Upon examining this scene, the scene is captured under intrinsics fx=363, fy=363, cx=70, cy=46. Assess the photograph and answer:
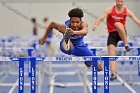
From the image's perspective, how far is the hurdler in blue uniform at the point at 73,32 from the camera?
505 centimetres

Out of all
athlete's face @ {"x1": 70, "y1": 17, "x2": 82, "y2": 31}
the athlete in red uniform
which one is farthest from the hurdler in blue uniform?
the athlete in red uniform

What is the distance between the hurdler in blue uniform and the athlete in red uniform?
24.7 inches

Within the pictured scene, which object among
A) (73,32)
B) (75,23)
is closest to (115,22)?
(75,23)

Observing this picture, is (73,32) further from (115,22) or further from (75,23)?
(115,22)

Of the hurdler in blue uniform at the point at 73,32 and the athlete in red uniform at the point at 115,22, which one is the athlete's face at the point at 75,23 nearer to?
the hurdler in blue uniform at the point at 73,32

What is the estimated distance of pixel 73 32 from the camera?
487cm

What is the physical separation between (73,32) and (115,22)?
1.79 m

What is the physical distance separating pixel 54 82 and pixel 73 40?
3.21m

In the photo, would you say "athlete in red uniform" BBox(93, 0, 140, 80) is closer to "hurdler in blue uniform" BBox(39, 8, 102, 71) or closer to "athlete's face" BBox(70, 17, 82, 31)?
"hurdler in blue uniform" BBox(39, 8, 102, 71)

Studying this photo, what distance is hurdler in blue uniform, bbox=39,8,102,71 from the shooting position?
5.05 meters

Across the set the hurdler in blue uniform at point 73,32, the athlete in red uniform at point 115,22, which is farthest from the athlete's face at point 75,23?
the athlete in red uniform at point 115,22

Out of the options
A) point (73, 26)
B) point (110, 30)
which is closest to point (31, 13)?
point (110, 30)

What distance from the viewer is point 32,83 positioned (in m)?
4.77

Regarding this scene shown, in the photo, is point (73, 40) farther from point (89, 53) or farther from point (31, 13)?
point (31, 13)
